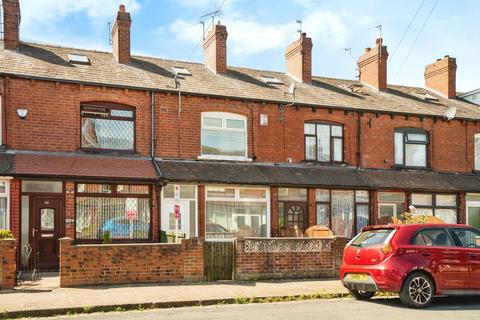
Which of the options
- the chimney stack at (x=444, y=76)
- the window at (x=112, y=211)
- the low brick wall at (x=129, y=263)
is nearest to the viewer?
the low brick wall at (x=129, y=263)

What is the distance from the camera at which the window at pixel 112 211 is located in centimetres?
1850

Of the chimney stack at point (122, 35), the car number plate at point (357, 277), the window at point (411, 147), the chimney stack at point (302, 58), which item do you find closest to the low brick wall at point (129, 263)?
the car number plate at point (357, 277)

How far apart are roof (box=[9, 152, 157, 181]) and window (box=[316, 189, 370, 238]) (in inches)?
256

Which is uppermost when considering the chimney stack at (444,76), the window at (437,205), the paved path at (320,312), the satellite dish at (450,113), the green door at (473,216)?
the chimney stack at (444,76)

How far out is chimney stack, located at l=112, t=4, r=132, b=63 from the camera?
22.0 m

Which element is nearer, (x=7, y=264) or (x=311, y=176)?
(x=7, y=264)

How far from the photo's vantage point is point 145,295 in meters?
12.3

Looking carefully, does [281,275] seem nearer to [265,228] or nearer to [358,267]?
[358,267]

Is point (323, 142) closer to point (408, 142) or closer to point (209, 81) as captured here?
point (408, 142)

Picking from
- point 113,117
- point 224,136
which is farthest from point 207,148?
point 113,117

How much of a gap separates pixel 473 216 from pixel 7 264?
18.4 meters

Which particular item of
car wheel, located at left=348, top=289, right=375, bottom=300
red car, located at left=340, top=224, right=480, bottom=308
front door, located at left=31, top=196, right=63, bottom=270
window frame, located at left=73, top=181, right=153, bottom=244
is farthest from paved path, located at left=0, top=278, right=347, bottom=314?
window frame, located at left=73, top=181, right=153, bottom=244

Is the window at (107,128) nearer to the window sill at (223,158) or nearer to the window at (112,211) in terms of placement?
the window at (112,211)

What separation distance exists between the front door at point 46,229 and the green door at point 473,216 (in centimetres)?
1576
